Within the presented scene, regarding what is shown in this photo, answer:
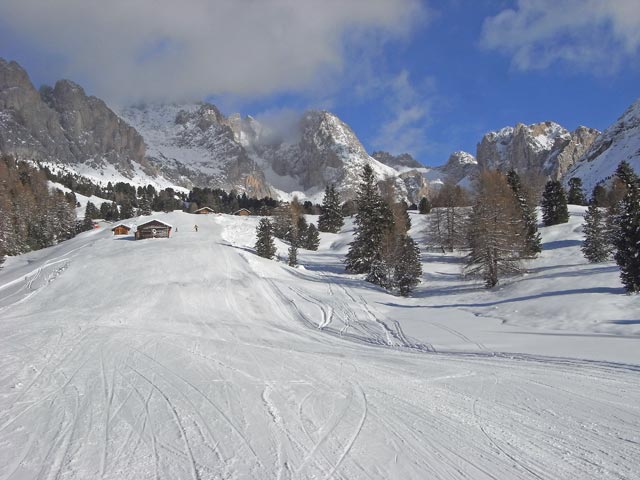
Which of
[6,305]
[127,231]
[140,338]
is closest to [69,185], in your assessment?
[127,231]

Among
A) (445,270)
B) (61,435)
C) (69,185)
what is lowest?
(445,270)

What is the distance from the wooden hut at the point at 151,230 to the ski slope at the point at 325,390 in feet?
114

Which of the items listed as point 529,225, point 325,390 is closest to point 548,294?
point 529,225

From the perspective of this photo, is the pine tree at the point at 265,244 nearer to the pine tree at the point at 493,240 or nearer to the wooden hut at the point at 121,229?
the pine tree at the point at 493,240

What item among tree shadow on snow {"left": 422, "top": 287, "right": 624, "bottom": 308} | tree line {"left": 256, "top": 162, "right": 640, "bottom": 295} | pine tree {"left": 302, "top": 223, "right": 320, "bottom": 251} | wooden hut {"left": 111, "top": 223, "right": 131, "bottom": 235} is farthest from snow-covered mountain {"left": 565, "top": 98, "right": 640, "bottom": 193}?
wooden hut {"left": 111, "top": 223, "right": 131, "bottom": 235}

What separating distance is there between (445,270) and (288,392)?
33.6m

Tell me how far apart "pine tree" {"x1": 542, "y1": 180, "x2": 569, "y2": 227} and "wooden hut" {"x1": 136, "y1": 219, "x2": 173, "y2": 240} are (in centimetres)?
4835

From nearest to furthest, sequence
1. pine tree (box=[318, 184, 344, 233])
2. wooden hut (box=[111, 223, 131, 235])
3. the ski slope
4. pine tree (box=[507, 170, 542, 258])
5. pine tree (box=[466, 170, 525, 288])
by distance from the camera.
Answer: the ski slope
pine tree (box=[466, 170, 525, 288])
pine tree (box=[507, 170, 542, 258])
wooden hut (box=[111, 223, 131, 235])
pine tree (box=[318, 184, 344, 233])

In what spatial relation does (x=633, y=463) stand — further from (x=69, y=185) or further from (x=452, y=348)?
(x=69, y=185)

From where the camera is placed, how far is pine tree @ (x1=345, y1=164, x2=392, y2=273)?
36.7 metres

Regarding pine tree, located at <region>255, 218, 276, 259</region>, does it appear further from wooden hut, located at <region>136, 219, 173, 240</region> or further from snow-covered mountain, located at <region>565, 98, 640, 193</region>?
snow-covered mountain, located at <region>565, 98, 640, 193</region>

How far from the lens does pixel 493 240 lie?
28484mm

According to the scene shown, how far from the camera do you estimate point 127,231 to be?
6744 cm

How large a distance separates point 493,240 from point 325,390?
22601 mm
